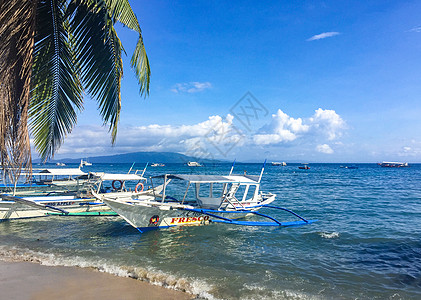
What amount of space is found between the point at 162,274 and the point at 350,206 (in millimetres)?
21395

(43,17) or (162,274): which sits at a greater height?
(43,17)

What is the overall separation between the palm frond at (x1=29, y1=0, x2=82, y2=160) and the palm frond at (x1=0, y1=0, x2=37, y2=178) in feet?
3.62

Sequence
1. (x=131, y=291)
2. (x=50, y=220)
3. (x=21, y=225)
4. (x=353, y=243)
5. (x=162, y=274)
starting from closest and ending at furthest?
(x=131, y=291) → (x=162, y=274) → (x=353, y=243) → (x=21, y=225) → (x=50, y=220)

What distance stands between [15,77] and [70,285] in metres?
6.84

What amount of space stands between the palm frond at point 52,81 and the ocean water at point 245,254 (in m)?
5.78

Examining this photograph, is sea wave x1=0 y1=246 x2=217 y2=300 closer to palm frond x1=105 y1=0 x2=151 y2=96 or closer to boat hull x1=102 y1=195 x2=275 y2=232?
boat hull x1=102 y1=195 x2=275 y2=232

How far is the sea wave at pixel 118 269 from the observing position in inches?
328

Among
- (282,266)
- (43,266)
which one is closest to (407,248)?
(282,266)

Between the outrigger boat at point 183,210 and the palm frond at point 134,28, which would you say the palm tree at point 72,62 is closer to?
the palm frond at point 134,28

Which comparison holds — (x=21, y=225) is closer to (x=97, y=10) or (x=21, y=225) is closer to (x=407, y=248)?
(x=97, y=10)

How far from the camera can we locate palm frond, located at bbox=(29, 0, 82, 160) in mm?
4891

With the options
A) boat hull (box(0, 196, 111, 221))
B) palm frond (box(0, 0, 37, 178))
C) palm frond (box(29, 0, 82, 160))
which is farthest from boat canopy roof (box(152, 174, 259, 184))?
palm frond (box(0, 0, 37, 178))

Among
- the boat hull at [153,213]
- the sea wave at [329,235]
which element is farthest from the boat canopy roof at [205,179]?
the sea wave at [329,235]

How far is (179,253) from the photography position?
1163cm
